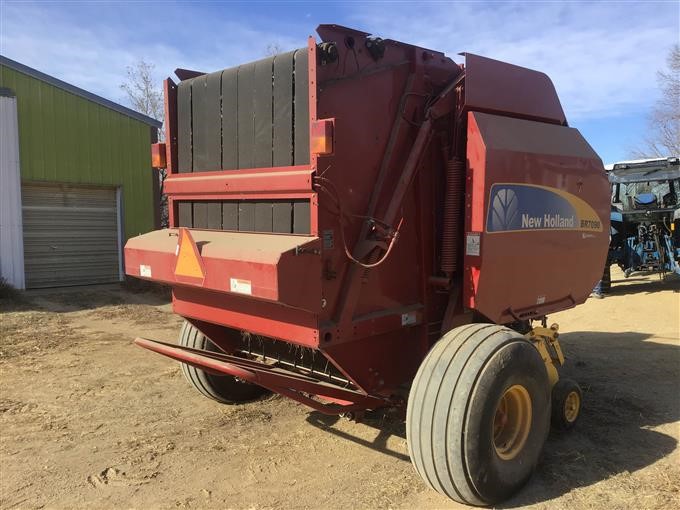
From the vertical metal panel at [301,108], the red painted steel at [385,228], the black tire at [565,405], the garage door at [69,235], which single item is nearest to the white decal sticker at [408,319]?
the red painted steel at [385,228]

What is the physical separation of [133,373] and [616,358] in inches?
222

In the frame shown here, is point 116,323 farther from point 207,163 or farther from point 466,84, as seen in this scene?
point 466,84

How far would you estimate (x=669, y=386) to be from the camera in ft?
19.0

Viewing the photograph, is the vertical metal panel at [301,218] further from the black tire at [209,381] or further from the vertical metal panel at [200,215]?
the black tire at [209,381]

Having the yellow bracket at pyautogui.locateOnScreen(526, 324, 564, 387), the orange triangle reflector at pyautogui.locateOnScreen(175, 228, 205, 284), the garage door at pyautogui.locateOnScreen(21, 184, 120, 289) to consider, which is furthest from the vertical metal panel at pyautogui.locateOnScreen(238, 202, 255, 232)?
the garage door at pyautogui.locateOnScreen(21, 184, 120, 289)

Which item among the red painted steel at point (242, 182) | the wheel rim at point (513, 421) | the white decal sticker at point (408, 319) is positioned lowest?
the wheel rim at point (513, 421)

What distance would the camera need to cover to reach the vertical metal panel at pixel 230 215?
12.6 feet

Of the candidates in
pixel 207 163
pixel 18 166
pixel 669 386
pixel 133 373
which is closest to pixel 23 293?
pixel 18 166

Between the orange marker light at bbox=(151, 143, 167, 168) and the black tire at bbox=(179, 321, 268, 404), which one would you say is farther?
the black tire at bbox=(179, 321, 268, 404)

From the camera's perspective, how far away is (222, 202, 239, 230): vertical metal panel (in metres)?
3.84

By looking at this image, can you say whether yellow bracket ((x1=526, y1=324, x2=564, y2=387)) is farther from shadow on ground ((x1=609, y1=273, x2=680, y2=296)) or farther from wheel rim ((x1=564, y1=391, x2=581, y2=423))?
shadow on ground ((x1=609, y1=273, x2=680, y2=296))

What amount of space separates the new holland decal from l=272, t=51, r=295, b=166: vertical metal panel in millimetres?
1356

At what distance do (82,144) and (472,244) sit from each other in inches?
430

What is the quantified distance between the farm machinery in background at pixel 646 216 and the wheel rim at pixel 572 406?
8.22 meters
